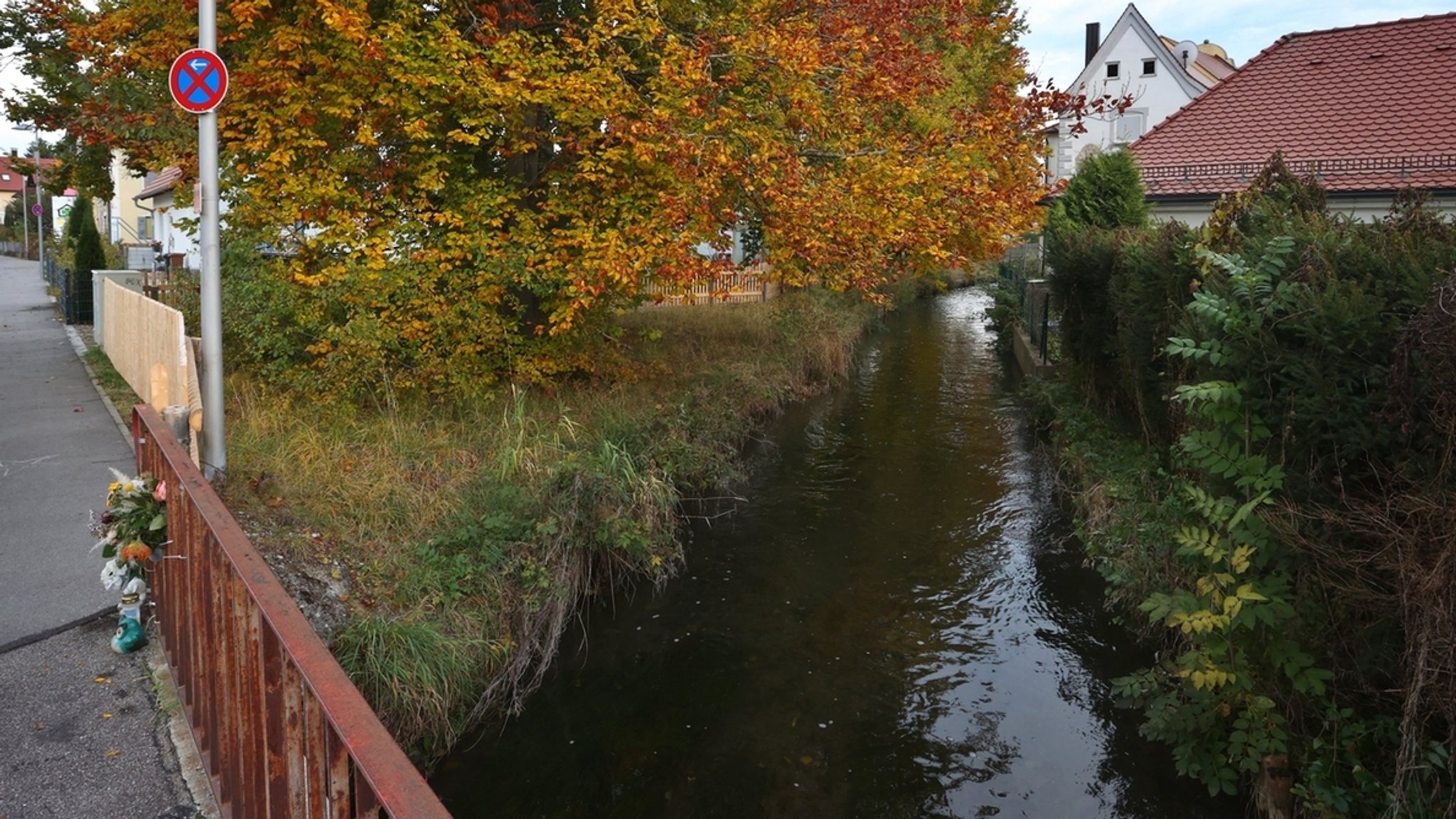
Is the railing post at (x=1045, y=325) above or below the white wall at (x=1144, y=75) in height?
below

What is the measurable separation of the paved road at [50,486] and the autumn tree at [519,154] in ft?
7.27

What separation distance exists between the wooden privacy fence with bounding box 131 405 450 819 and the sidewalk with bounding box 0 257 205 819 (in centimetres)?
28

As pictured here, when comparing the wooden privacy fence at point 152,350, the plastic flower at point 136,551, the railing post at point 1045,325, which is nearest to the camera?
the plastic flower at point 136,551

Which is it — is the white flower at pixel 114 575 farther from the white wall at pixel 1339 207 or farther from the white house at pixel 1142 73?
the white house at pixel 1142 73

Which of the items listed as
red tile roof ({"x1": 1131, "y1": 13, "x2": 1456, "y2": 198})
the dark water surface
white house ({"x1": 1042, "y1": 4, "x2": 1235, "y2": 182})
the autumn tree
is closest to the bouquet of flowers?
the dark water surface

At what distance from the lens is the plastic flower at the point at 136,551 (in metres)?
5.38

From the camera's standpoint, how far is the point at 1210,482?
220 inches

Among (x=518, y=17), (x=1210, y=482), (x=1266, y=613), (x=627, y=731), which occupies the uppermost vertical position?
(x=518, y=17)

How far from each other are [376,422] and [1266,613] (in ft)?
25.0

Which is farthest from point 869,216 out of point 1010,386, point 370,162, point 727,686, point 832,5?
point 1010,386

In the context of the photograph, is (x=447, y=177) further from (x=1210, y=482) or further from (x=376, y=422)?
(x=1210, y=482)

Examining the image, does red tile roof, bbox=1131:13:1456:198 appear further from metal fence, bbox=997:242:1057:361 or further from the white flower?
the white flower

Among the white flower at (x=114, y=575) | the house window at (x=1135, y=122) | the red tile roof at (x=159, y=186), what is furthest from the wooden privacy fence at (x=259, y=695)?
the house window at (x=1135, y=122)

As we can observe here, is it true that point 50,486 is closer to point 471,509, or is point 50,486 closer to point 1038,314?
point 471,509
